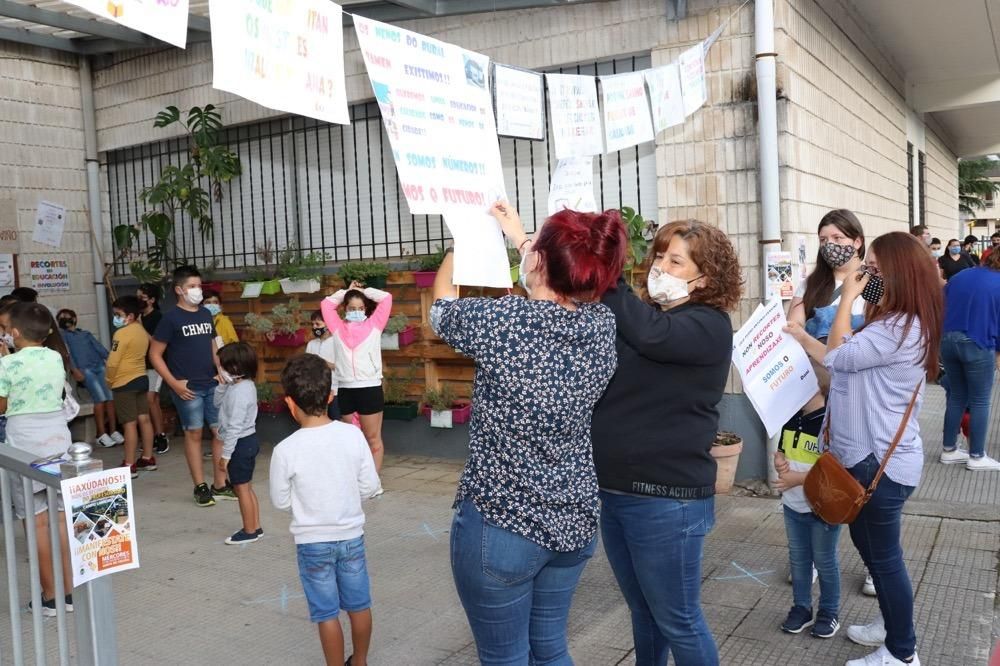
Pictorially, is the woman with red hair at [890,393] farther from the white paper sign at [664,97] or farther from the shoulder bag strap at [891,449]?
the white paper sign at [664,97]

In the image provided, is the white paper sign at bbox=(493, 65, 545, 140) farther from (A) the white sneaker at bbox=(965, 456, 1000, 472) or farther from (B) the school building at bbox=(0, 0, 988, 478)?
(A) the white sneaker at bbox=(965, 456, 1000, 472)

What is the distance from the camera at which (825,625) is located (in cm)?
410

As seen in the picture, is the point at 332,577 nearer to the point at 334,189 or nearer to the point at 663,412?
the point at 663,412

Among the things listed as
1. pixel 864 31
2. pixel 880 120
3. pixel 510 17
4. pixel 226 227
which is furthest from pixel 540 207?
pixel 880 120

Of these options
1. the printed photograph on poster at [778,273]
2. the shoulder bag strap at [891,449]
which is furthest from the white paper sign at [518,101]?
the shoulder bag strap at [891,449]

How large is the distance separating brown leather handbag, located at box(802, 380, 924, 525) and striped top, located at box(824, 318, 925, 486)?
0.11 ft

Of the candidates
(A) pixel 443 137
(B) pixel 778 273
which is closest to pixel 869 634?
(A) pixel 443 137

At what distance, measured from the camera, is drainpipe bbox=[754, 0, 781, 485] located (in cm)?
647

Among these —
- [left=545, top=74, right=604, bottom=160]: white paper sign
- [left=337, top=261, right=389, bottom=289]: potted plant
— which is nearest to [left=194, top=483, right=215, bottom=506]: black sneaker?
[left=337, top=261, right=389, bottom=289]: potted plant

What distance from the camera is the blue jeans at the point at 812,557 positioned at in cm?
400

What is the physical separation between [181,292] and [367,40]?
14.3 ft

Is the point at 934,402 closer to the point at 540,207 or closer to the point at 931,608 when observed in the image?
the point at 540,207

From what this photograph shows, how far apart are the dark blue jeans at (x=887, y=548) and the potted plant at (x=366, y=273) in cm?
549

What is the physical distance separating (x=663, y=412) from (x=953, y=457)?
17.4 ft
